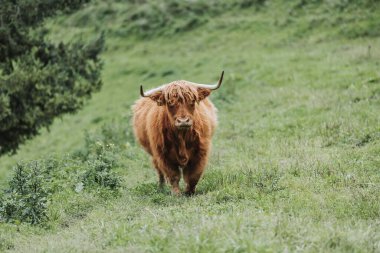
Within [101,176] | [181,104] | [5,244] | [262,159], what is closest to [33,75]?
[101,176]

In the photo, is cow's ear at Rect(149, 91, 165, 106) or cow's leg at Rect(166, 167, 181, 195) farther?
cow's leg at Rect(166, 167, 181, 195)

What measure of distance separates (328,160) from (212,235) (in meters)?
4.49

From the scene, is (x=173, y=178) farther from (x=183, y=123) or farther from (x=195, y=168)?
(x=183, y=123)

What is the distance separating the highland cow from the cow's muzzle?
0.09m

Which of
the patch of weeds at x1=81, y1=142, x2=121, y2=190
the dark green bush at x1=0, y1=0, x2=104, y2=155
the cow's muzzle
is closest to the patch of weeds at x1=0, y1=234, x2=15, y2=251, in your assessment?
the patch of weeds at x1=81, y1=142, x2=121, y2=190

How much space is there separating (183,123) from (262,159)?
111 inches

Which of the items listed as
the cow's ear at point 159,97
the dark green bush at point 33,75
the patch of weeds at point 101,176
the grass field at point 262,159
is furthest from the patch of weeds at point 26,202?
the dark green bush at point 33,75

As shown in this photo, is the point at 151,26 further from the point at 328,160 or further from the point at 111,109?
the point at 328,160

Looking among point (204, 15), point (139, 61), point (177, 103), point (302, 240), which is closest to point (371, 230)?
point (302, 240)

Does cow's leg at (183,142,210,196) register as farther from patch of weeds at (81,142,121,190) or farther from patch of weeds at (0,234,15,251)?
patch of weeds at (0,234,15,251)

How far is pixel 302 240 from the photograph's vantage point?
5.57 meters

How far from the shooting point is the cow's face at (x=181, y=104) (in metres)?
8.16

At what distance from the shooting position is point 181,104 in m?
8.30

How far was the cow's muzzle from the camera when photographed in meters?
8.09
